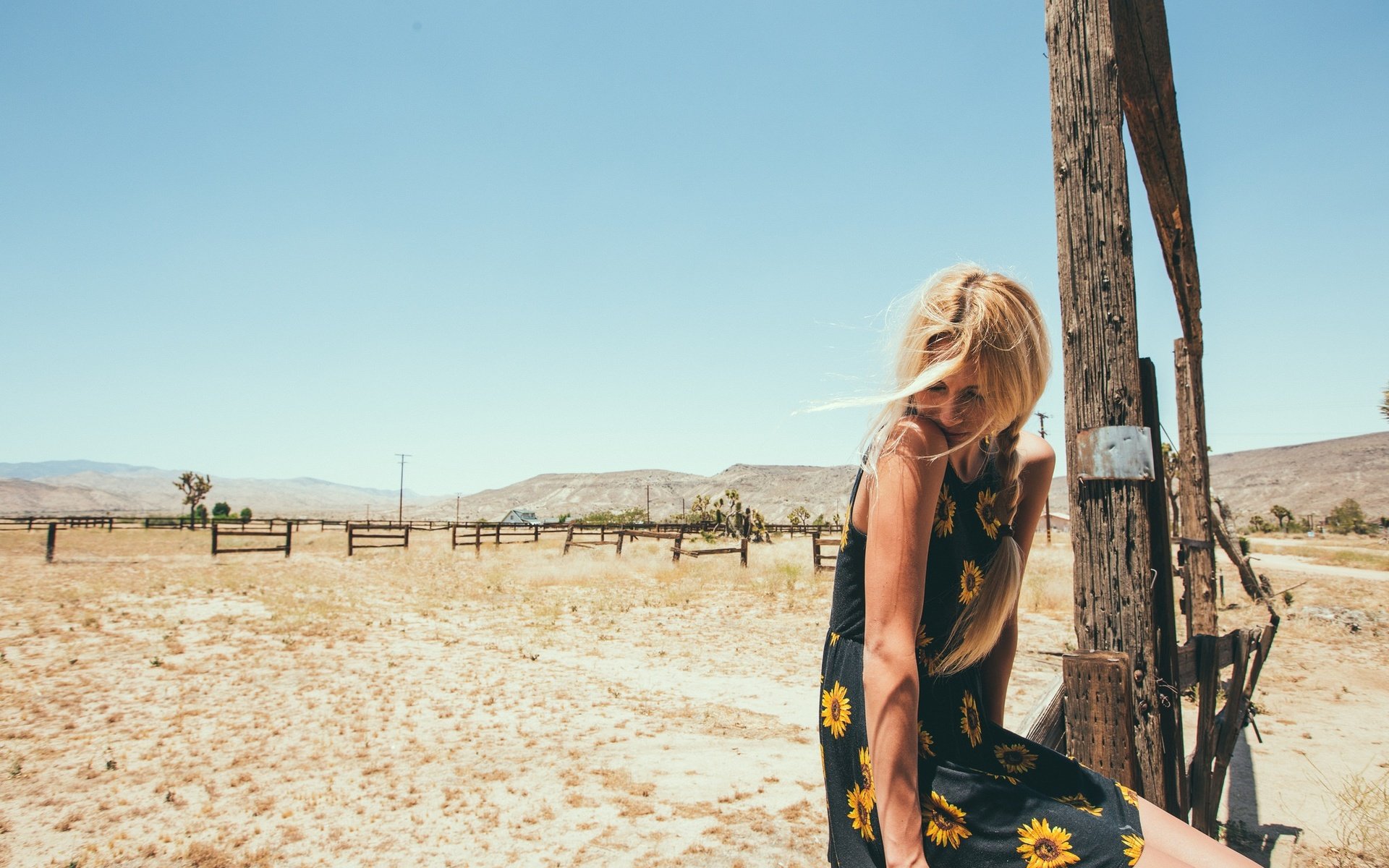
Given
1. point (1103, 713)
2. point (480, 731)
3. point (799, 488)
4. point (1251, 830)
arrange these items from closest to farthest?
1. point (1103, 713)
2. point (1251, 830)
3. point (480, 731)
4. point (799, 488)

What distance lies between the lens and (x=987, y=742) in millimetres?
1470

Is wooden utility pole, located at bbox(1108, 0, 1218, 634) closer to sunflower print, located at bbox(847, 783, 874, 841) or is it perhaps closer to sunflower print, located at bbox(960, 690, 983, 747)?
sunflower print, located at bbox(960, 690, 983, 747)

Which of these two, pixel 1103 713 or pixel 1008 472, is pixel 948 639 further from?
pixel 1103 713

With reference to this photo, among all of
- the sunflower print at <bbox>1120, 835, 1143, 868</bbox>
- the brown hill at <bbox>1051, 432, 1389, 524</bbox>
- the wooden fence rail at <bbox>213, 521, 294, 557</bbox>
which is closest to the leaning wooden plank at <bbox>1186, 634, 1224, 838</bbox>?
the sunflower print at <bbox>1120, 835, 1143, 868</bbox>

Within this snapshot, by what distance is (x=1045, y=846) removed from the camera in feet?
4.01

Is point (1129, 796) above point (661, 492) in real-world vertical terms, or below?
below

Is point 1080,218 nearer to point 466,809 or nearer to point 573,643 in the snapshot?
point 466,809

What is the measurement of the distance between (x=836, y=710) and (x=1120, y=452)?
1527 mm

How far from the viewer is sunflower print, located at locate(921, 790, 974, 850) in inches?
49.7

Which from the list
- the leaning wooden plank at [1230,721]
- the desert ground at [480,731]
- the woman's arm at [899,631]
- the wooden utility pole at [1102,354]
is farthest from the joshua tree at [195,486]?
the woman's arm at [899,631]

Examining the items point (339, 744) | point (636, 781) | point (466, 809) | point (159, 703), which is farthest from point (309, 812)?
point (159, 703)

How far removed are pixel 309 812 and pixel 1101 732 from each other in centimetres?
502

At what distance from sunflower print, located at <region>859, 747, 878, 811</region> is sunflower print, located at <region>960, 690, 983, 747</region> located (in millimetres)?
216

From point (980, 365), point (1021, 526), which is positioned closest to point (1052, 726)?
point (1021, 526)
